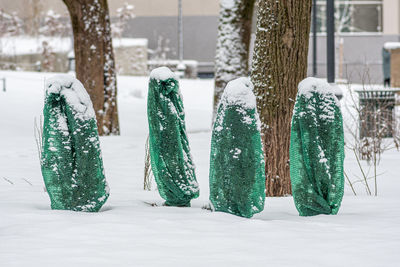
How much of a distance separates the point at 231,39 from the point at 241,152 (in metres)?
8.19

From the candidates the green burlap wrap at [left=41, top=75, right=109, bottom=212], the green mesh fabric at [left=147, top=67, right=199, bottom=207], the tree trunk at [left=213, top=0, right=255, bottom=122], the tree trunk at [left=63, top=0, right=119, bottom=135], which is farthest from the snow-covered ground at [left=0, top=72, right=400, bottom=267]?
the tree trunk at [left=213, top=0, right=255, bottom=122]

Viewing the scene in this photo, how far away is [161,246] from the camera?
16.6 feet

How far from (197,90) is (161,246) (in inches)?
743

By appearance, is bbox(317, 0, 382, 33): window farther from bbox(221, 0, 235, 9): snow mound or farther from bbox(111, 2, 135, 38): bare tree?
bbox(221, 0, 235, 9): snow mound

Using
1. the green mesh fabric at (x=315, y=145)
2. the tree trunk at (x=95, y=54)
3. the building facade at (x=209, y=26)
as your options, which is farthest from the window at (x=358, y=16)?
the green mesh fabric at (x=315, y=145)

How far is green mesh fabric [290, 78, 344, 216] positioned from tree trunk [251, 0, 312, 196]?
4.93ft

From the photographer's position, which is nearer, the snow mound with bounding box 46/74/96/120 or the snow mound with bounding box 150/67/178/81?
the snow mound with bounding box 46/74/96/120

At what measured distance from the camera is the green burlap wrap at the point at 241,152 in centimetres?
589

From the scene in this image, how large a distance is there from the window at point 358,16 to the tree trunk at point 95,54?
25.8 meters

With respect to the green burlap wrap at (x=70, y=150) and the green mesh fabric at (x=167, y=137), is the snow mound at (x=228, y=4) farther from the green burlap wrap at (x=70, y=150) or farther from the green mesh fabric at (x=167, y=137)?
the green burlap wrap at (x=70, y=150)

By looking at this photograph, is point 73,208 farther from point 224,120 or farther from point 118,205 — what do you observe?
point 224,120

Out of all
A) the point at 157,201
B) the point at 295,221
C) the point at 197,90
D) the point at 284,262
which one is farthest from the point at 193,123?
the point at 284,262

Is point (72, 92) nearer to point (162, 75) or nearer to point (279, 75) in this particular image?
point (162, 75)

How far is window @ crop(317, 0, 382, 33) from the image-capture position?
37.4m
